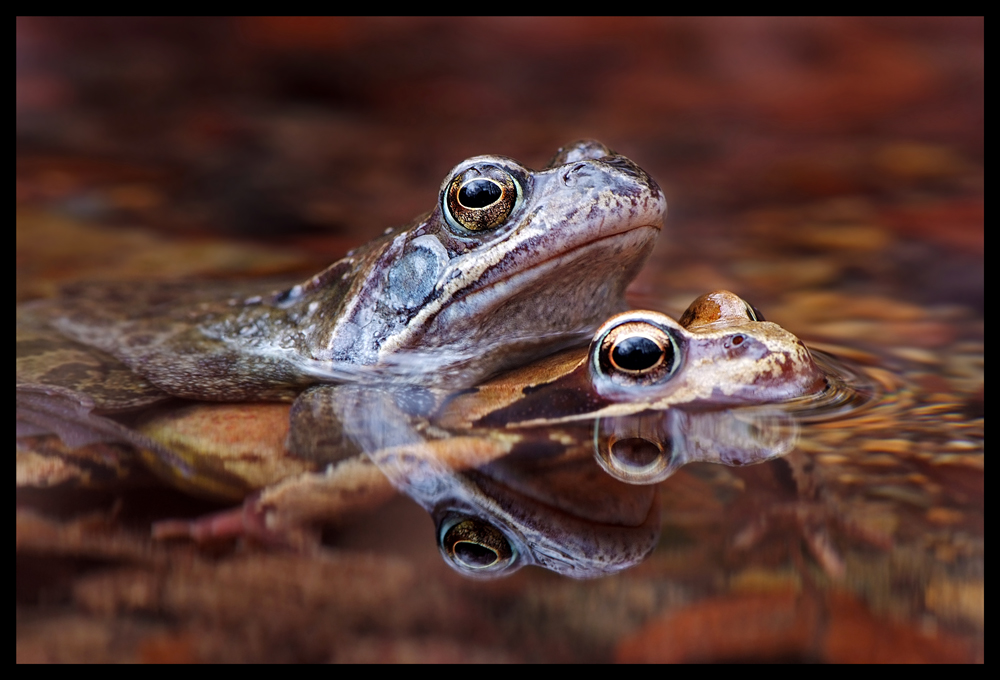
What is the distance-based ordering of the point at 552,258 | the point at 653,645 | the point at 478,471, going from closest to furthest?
1. the point at 653,645
2. the point at 478,471
3. the point at 552,258

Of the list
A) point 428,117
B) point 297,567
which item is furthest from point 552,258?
point 428,117

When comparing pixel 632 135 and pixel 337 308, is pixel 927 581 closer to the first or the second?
pixel 337 308

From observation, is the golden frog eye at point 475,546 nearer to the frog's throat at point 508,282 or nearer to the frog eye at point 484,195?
the frog's throat at point 508,282

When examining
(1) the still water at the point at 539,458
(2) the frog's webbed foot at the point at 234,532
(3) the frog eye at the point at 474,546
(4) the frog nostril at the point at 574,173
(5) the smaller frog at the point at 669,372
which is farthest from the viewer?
(4) the frog nostril at the point at 574,173

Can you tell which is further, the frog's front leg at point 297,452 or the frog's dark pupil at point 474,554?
the frog's front leg at point 297,452

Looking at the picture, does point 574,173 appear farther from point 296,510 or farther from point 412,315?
point 296,510

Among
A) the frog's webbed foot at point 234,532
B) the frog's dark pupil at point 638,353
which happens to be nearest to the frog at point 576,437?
the frog's dark pupil at point 638,353

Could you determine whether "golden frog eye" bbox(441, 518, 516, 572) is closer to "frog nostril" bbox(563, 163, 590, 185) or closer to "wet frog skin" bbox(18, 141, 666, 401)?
"wet frog skin" bbox(18, 141, 666, 401)

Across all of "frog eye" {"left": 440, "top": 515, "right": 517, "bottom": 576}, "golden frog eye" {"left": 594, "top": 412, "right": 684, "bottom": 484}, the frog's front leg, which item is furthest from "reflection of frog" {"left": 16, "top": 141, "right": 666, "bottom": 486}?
"frog eye" {"left": 440, "top": 515, "right": 517, "bottom": 576}
